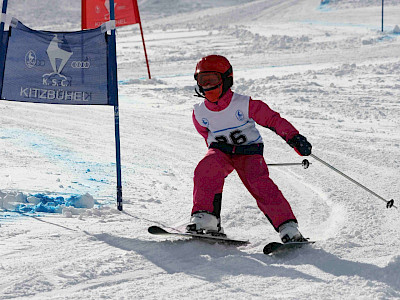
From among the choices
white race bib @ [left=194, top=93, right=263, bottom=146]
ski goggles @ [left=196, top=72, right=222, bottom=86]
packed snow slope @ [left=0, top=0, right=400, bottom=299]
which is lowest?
packed snow slope @ [left=0, top=0, right=400, bottom=299]

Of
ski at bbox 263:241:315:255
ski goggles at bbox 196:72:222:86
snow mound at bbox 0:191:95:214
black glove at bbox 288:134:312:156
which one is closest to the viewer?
ski at bbox 263:241:315:255

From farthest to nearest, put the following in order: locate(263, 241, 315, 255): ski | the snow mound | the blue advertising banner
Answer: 1. the snow mound
2. the blue advertising banner
3. locate(263, 241, 315, 255): ski

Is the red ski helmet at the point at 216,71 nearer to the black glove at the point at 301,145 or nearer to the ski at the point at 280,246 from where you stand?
the black glove at the point at 301,145

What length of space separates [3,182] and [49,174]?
23.6 inches

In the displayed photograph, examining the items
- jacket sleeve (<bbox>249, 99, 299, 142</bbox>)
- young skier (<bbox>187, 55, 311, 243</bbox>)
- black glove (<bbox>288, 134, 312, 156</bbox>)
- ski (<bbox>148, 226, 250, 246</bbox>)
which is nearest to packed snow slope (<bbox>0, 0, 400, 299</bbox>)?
ski (<bbox>148, 226, 250, 246</bbox>)

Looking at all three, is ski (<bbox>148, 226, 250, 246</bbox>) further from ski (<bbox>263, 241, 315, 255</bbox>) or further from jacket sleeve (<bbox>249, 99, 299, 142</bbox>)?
jacket sleeve (<bbox>249, 99, 299, 142</bbox>)

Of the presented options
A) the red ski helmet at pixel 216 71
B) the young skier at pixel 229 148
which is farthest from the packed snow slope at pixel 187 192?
the red ski helmet at pixel 216 71

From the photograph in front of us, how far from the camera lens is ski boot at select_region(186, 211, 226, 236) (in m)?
4.24

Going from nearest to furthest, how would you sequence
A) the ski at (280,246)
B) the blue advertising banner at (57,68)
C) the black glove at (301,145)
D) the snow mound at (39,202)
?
the ski at (280,246)
the black glove at (301,145)
the blue advertising banner at (57,68)
the snow mound at (39,202)

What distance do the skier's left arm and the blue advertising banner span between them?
1.23 metres

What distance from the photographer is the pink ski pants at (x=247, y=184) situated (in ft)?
13.9

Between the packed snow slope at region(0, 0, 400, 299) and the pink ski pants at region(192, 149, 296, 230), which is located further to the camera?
the pink ski pants at region(192, 149, 296, 230)

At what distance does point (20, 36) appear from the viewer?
502 centimetres

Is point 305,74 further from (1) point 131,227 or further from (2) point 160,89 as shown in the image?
(1) point 131,227
